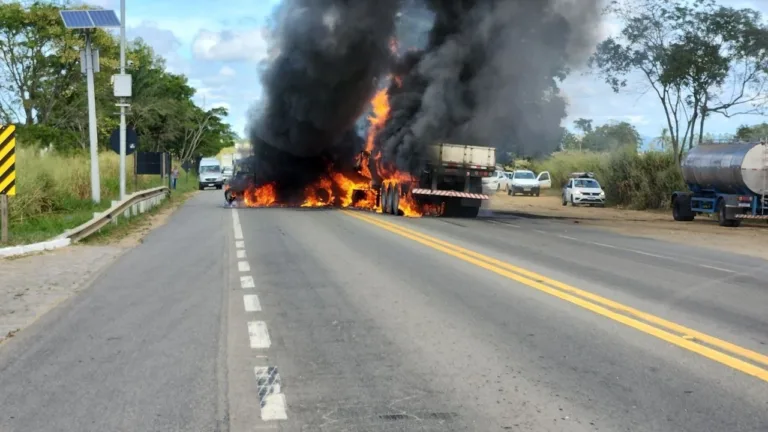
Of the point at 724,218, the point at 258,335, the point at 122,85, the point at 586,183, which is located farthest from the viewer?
the point at 586,183

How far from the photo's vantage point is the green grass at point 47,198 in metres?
16.1

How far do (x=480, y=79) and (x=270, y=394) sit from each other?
22898 mm

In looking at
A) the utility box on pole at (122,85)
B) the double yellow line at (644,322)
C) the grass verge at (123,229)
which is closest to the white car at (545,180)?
the grass verge at (123,229)

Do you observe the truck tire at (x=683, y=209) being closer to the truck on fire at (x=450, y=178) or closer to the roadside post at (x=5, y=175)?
the truck on fire at (x=450, y=178)

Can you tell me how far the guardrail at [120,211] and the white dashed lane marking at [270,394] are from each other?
9882 millimetres

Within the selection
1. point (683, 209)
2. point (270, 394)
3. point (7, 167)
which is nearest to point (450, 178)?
point (683, 209)

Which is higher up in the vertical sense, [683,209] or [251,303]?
[683,209]

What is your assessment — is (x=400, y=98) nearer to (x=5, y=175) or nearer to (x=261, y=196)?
(x=261, y=196)

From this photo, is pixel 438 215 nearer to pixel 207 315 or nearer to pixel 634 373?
pixel 207 315

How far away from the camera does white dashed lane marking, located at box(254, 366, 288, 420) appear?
4.62 meters

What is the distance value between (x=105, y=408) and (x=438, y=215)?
2120 centimetres

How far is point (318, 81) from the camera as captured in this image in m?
29.6

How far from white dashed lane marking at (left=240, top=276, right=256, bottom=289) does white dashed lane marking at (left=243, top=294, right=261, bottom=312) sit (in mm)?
Result: 679

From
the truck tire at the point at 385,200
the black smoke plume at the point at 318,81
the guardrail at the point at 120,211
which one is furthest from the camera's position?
the black smoke plume at the point at 318,81
